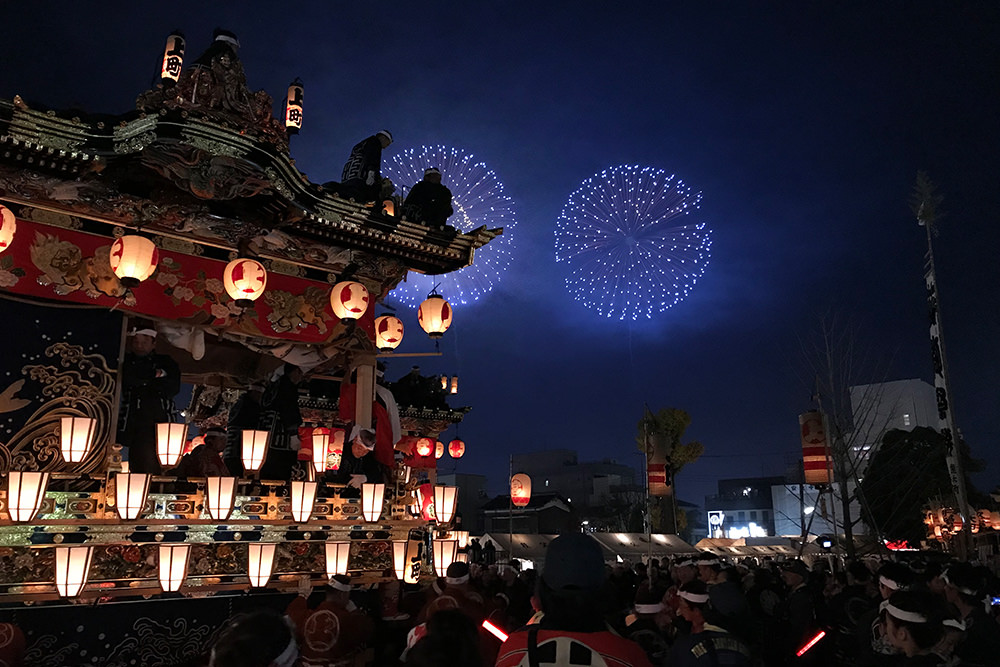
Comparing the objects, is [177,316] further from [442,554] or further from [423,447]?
[423,447]

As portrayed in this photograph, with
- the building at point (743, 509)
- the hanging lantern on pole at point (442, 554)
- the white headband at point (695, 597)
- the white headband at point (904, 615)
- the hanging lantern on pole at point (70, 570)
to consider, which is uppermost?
the white headband at point (904, 615)

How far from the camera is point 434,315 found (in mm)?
11539

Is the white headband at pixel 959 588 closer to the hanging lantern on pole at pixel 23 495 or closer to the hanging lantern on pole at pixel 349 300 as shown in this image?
the hanging lantern on pole at pixel 349 300

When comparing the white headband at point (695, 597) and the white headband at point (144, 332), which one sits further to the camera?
the white headband at point (144, 332)

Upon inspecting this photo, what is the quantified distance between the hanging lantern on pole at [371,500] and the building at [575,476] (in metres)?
44.0

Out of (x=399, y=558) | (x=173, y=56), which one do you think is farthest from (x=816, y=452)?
(x=173, y=56)

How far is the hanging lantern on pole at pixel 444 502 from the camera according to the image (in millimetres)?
11227

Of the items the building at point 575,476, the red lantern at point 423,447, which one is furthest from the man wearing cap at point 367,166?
the building at point 575,476

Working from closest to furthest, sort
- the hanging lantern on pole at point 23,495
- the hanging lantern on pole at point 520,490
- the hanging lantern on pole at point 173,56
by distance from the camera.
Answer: the hanging lantern on pole at point 23,495, the hanging lantern on pole at point 173,56, the hanging lantern on pole at point 520,490

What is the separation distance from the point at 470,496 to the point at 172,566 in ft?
148

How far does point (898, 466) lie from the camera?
107 feet

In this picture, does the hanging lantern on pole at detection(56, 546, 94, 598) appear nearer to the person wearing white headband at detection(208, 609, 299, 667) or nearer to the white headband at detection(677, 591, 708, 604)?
the person wearing white headband at detection(208, 609, 299, 667)

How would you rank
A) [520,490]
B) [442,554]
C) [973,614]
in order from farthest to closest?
[520,490], [442,554], [973,614]

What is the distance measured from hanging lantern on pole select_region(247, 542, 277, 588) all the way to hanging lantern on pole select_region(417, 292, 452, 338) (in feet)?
14.3
